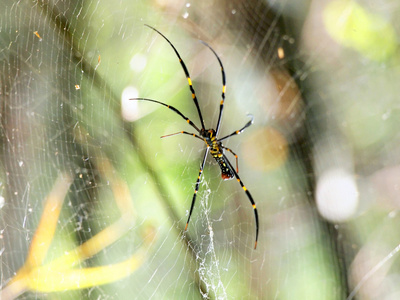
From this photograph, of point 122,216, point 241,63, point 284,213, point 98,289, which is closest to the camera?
point 98,289

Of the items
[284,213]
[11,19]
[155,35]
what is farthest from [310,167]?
[11,19]

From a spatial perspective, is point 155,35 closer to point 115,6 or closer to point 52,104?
point 115,6

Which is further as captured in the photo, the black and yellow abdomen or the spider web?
the black and yellow abdomen

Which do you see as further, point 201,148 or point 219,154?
point 201,148

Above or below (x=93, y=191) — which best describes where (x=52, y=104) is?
above

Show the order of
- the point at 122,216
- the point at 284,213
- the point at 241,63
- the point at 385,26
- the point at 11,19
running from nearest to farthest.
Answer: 1. the point at 11,19
2. the point at 122,216
3. the point at 385,26
4. the point at 241,63
5. the point at 284,213

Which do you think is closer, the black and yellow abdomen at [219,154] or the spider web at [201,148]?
the spider web at [201,148]

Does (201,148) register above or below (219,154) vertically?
above

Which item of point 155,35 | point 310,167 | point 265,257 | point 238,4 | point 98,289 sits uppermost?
point 238,4
